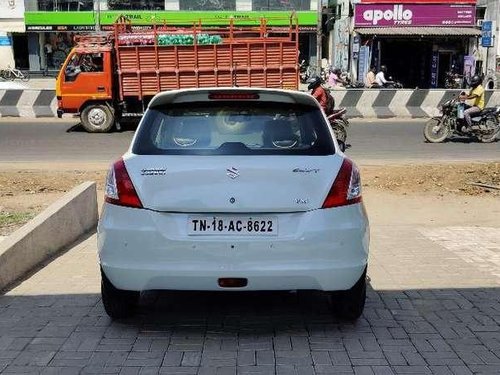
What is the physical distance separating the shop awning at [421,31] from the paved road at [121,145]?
13.6 meters

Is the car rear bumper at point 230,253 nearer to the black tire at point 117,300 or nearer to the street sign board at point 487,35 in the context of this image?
the black tire at point 117,300

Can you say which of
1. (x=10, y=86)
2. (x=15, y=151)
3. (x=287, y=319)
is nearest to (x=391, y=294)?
(x=287, y=319)

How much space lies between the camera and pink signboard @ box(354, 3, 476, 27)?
30.6 meters

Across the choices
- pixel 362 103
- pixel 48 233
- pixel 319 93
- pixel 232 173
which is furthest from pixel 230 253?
pixel 362 103

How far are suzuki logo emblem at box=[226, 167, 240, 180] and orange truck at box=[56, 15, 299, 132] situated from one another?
13.1 meters

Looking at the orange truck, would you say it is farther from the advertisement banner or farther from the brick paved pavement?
the advertisement banner

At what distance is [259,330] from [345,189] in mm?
1115

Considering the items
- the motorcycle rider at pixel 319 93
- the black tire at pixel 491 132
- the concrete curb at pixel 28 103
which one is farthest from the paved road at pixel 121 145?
the concrete curb at pixel 28 103

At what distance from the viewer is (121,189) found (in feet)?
12.3

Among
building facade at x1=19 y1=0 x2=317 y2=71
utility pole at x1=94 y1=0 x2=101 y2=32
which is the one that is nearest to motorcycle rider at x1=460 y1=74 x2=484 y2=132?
building facade at x1=19 y1=0 x2=317 y2=71

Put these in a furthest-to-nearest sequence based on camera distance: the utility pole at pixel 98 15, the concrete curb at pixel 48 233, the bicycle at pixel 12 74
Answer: the utility pole at pixel 98 15
the bicycle at pixel 12 74
the concrete curb at pixel 48 233

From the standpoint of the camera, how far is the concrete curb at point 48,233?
499cm

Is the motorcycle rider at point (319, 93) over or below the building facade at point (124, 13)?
below

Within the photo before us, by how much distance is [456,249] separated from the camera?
20.6 feet
